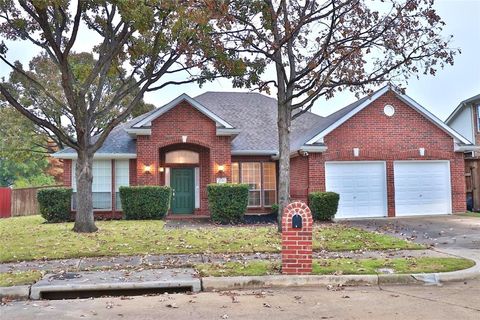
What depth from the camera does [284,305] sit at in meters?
6.43

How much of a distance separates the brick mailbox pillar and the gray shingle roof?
34.7ft

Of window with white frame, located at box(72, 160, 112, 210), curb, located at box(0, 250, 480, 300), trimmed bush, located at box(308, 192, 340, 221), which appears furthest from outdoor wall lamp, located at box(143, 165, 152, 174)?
curb, located at box(0, 250, 480, 300)

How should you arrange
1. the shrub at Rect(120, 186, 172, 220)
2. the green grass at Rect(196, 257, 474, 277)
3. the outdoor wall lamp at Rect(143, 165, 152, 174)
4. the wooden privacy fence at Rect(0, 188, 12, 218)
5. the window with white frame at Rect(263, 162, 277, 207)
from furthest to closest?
the wooden privacy fence at Rect(0, 188, 12, 218)
the window with white frame at Rect(263, 162, 277, 207)
the outdoor wall lamp at Rect(143, 165, 152, 174)
the shrub at Rect(120, 186, 172, 220)
the green grass at Rect(196, 257, 474, 277)

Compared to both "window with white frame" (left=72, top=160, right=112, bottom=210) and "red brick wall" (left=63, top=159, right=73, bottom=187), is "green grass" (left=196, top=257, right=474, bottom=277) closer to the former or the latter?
"window with white frame" (left=72, top=160, right=112, bottom=210)

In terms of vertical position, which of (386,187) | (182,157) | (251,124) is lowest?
(386,187)

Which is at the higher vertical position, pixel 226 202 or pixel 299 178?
pixel 299 178

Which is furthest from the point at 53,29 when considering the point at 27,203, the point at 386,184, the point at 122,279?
the point at 27,203

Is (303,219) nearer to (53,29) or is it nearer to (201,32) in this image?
(201,32)

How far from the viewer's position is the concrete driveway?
37.5 ft

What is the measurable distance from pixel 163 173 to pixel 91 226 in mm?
6948

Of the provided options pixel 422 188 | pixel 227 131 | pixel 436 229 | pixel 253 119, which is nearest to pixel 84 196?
pixel 227 131

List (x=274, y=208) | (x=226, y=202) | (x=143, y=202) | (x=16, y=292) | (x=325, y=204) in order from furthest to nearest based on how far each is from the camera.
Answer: (x=274, y=208)
(x=143, y=202)
(x=226, y=202)
(x=325, y=204)
(x=16, y=292)

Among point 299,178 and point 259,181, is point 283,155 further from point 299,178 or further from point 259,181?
point 259,181

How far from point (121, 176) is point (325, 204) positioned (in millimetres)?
8834
